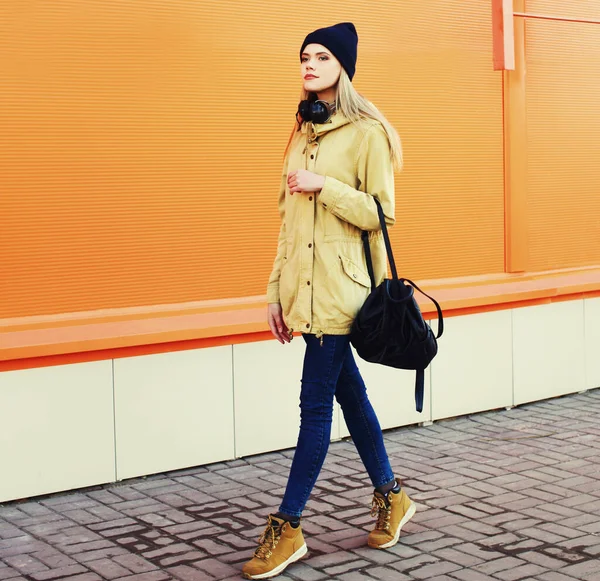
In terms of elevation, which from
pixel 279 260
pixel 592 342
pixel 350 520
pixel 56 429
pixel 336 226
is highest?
pixel 336 226

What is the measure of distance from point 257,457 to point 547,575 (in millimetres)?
2089

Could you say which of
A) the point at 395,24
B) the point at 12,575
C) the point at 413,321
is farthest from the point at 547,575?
the point at 395,24

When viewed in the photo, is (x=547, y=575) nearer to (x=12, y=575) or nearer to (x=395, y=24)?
(x=12, y=575)

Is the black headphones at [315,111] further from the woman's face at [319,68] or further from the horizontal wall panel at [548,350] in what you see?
the horizontal wall panel at [548,350]

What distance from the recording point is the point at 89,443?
5227 millimetres

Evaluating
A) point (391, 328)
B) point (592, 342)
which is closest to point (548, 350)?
point (592, 342)

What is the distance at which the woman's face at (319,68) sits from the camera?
163 inches

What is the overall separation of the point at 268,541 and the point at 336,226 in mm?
1183

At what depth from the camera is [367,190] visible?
4.16 meters

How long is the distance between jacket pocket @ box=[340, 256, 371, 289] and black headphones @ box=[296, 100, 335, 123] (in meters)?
0.52

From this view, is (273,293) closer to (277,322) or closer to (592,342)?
(277,322)

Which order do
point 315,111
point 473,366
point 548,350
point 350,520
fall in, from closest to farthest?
point 315,111, point 350,520, point 473,366, point 548,350

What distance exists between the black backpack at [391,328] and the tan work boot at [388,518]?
2.02 ft

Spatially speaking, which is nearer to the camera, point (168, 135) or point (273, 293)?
point (273, 293)
